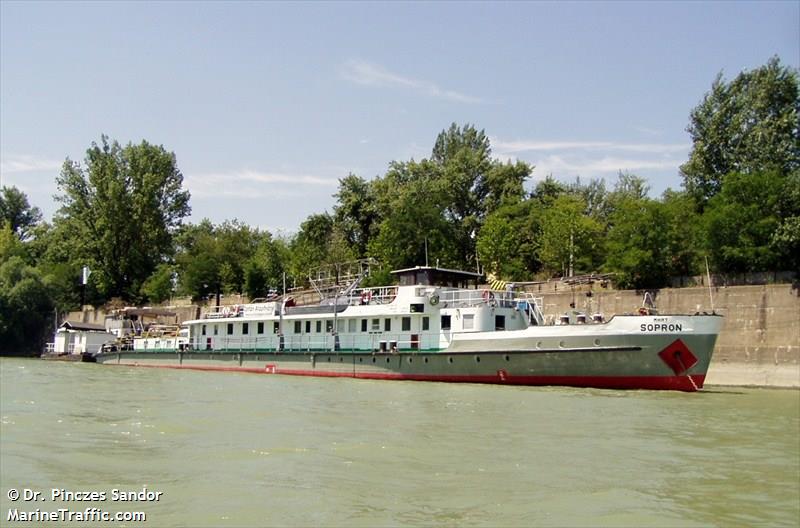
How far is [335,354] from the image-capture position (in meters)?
37.7

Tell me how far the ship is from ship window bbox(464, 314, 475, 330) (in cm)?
5

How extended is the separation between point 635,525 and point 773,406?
17.9 m

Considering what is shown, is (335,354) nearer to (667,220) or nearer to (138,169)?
(667,220)

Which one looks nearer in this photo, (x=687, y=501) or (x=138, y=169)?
(x=687, y=501)

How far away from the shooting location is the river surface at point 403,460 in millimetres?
9922

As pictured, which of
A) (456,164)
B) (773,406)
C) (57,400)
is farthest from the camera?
(456,164)

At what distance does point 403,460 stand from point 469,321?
21.1 meters

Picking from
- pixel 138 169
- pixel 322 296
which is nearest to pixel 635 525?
pixel 322 296

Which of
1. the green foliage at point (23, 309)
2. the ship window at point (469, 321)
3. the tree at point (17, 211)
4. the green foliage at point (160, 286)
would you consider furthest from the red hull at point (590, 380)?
the tree at point (17, 211)

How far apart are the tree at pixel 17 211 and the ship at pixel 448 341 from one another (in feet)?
223

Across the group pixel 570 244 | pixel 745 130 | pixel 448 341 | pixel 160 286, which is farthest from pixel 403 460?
pixel 160 286

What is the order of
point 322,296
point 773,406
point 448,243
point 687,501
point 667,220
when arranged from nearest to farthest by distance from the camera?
1. point 687,501
2. point 773,406
3. point 322,296
4. point 667,220
5. point 448,243

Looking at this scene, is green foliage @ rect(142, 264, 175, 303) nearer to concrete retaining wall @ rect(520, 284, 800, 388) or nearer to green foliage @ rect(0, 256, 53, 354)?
green foliage @ rect(0, 256, 53, 354)

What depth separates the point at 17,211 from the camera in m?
107
